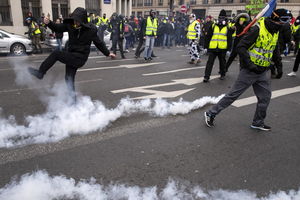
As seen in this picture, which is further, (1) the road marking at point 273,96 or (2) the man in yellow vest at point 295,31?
(2) the man in yellow vest at point 295,31

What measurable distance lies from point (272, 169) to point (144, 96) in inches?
135

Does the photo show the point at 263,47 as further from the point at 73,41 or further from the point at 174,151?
the point at 73,41

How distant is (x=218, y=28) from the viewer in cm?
757

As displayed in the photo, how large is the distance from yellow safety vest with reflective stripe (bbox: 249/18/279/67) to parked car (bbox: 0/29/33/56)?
11579mm

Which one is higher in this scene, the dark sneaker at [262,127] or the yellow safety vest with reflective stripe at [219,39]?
the yellow safety vest with reflective stripe at [219,39]

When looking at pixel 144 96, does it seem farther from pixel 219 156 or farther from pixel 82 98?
pixel 219 156

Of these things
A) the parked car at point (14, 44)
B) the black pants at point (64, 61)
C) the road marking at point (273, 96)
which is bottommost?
the road marking at point (273, 96)

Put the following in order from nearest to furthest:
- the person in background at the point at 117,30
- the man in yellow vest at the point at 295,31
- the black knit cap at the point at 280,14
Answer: the black knit cap at the point at 280,14, the man in yellow vest at the point at 295,31, the person in background at the point at 117,30

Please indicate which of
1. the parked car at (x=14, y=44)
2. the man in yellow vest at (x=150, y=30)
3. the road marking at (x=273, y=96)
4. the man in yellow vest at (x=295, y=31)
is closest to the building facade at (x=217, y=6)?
the man in yellow vest at (x=295, y=31)

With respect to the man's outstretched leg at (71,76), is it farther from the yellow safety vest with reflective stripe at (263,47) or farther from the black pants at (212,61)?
the black pants at (212,61)

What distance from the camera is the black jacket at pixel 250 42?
3839 mm

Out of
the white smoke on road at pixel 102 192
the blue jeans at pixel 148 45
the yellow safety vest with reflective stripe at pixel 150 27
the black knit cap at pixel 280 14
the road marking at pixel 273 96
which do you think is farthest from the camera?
the blue jeans at pixel 148 45

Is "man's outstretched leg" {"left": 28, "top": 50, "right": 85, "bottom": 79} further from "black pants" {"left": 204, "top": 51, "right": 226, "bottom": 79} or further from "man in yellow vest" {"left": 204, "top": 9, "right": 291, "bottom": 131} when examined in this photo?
"black pants" {"left": 204, "top": 51, "right": 226, "bottom": 79}

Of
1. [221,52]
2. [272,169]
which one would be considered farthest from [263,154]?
[221,52]
